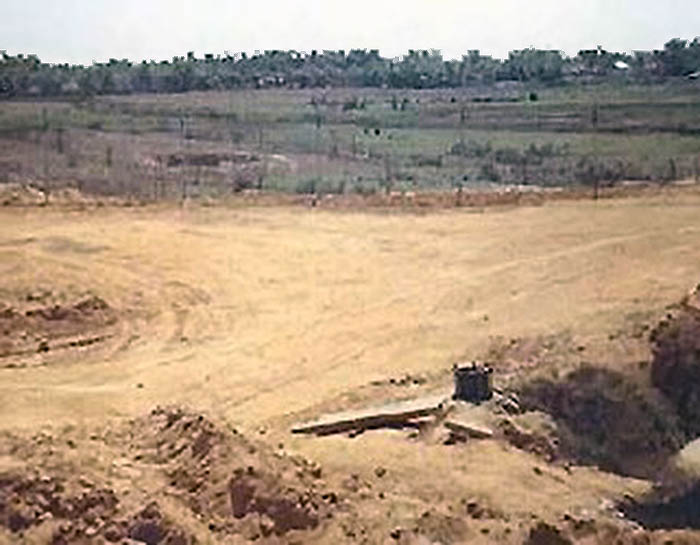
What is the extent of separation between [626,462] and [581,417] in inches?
23.9

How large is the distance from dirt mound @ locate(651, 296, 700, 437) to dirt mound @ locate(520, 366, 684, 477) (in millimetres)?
137

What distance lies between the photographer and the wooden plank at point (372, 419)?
13.0 metres

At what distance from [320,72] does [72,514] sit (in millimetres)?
49668

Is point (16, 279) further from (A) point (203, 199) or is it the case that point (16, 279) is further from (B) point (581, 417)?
→ (B) point (581, 417)

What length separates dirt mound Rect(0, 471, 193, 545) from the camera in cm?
1009

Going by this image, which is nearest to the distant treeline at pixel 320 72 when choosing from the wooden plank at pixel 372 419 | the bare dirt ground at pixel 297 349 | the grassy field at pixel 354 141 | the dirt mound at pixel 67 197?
the grassy field at pixel 354 141

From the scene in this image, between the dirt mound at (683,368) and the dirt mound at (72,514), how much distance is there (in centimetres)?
503

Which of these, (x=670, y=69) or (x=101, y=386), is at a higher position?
(x=670, y=69)

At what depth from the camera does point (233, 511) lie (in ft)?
34.1

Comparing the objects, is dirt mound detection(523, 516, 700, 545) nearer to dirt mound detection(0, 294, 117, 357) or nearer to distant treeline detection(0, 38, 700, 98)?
dirt mound detection(0, 294, 117, 357)

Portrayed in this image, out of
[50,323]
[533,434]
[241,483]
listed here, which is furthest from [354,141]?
[241,483]

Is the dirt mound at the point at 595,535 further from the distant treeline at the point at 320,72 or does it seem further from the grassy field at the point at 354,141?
the distant treeline at the point at 320,72

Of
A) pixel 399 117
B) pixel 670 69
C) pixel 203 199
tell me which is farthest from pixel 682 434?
pixel 670 69

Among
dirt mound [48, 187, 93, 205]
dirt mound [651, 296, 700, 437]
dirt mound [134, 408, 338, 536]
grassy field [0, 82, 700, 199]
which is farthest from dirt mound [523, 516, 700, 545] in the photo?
grassy field [0, 82, 700, 199]
